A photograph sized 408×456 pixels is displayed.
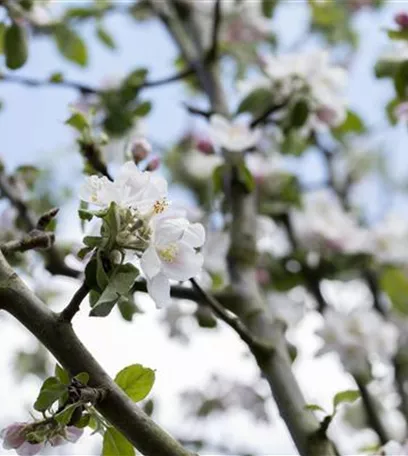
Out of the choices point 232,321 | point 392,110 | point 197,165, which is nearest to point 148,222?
point 232,321

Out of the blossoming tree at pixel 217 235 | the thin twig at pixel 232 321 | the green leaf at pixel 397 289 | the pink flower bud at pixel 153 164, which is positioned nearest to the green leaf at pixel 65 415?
the blossoming tree at pixel 217 235

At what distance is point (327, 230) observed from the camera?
150cm

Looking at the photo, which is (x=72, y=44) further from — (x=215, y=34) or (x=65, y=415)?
(x=65, y=415)

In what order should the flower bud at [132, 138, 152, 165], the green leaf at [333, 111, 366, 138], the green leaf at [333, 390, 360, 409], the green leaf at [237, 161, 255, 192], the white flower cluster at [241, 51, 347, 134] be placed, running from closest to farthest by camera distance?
the green leaf at [333, 390, 360, 409] < the flower bud at [132, 138, 152, 165] < the green leaf at [237, 161, 255, 192] < the white flower cluster at [241, 51, 347, 134] < the green leaf at [333, 111, 366, 138]

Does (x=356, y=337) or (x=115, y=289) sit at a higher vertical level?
(x=356, y=337)

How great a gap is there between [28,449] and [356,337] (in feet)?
2.73

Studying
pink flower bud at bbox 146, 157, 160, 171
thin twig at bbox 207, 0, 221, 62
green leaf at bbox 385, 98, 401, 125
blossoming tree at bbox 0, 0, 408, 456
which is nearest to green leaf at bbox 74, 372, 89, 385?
blossoming tree at bbox 0, 0, 408, 456

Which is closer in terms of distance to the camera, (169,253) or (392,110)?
(169,253)

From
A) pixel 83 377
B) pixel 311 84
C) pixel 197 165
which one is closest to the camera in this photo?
pixel 83 377

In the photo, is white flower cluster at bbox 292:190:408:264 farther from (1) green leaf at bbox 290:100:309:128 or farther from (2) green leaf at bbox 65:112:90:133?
(2) green leaf at bbox 65:112:90:133

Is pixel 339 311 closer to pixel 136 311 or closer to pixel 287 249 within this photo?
pixel 287 249

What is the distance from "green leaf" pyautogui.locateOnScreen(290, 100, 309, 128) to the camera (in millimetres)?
1172

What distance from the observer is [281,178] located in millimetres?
1502

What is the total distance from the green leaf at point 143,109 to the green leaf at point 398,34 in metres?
0.39
